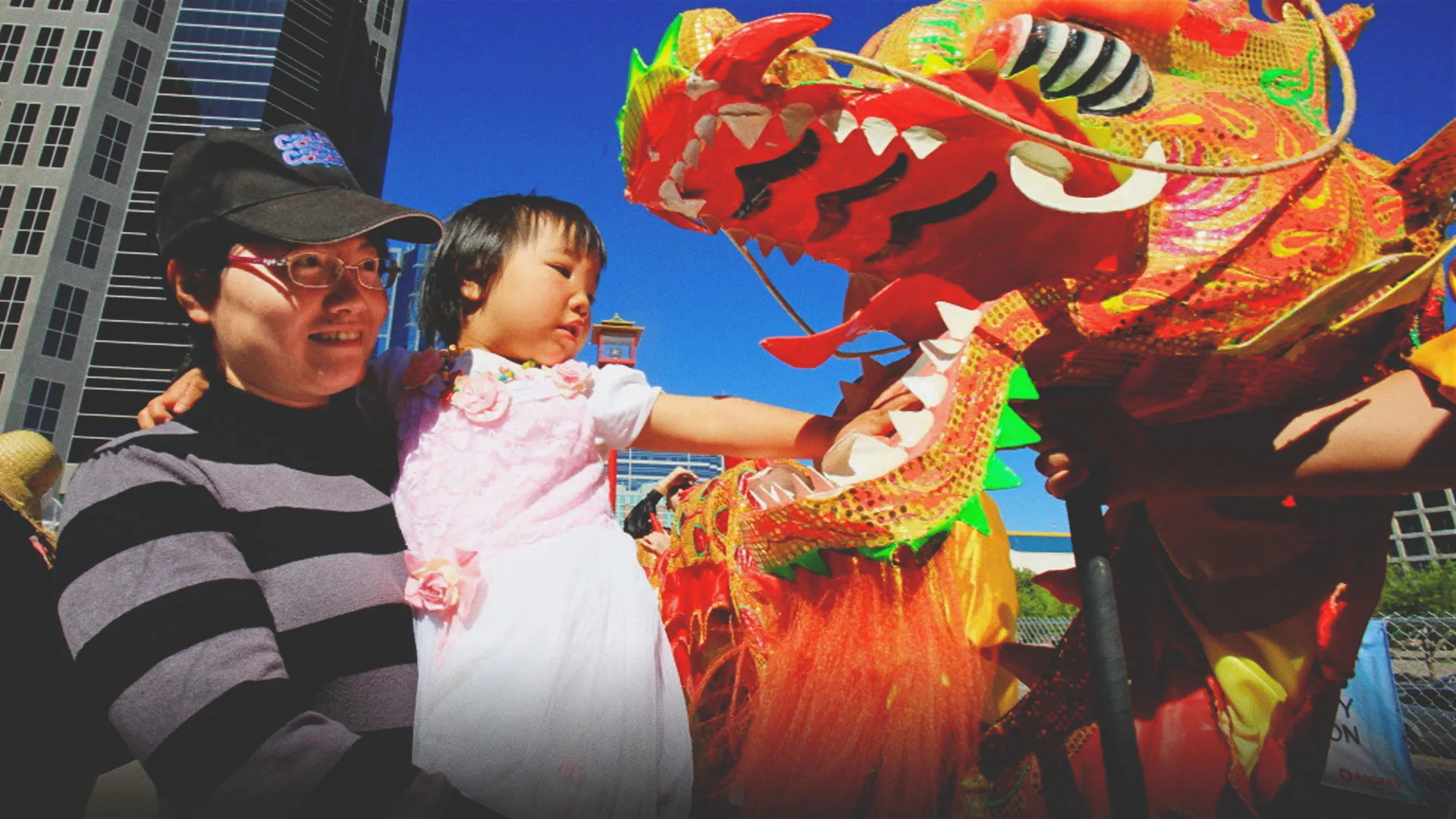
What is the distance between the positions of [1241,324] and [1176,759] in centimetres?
83

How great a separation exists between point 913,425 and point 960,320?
0.17m

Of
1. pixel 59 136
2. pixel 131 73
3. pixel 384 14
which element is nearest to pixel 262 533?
pixel 59 136

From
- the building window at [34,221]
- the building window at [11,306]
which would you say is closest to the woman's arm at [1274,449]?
the building window at [11,306]

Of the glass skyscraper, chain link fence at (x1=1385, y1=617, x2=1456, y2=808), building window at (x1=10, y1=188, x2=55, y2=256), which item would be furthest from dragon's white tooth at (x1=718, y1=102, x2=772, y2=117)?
building window at (x1=10, y1=188, x2=55, y2=256)

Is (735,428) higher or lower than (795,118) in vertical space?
lower

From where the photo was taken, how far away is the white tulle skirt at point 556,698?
0.99 metres

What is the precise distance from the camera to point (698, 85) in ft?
3.23

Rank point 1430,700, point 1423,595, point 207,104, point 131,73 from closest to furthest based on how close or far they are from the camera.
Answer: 1. point 1430,700
2. point 1423,595
3. point 131,73
4. point 207,104

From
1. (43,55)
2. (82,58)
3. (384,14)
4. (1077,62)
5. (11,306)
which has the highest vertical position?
(384,14)

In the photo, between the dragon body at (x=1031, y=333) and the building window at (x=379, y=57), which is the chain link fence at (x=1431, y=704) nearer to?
the dragon body at (x=1031, y=333)

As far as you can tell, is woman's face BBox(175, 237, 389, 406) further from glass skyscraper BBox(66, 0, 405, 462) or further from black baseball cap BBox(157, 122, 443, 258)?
glass skyscraper BBox(66, 0, 405, 462)

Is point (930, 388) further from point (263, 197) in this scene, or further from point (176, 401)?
point (176, 401)

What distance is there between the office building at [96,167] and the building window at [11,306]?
45 millimetres

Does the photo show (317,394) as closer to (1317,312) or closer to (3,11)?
(1317,312)
